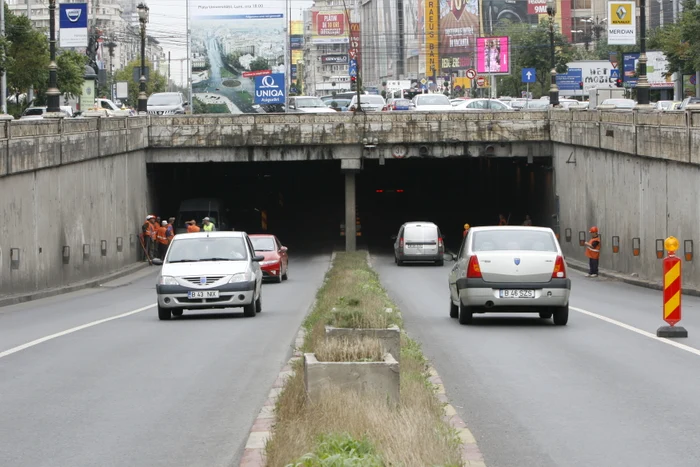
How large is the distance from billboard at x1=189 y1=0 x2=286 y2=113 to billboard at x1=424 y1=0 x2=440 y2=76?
366ft

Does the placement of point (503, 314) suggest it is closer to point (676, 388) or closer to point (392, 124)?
point (676, 388)

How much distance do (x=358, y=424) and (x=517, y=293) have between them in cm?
1157

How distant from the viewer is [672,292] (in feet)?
55.8

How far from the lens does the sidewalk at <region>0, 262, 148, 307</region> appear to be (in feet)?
95.3

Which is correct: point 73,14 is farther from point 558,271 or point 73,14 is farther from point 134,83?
point 134,83

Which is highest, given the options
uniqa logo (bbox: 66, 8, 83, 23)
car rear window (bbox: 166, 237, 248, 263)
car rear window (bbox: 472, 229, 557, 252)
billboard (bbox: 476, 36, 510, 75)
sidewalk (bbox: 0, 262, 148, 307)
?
billboard (bbox: 476, 36, 510, 75)

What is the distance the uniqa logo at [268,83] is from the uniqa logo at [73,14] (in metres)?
13.9

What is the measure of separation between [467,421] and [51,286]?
25.1m

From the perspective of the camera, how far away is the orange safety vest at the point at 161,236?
4659 cm

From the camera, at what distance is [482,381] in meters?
12.8

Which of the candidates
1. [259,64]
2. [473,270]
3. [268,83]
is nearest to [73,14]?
[259,64]

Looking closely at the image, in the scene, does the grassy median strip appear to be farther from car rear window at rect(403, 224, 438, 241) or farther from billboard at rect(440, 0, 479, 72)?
billboard at rect(440, 0, 479, 72)

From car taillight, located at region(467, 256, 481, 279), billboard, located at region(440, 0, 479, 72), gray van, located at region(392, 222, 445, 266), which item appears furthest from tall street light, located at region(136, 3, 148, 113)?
billboard, located at region(440, 0, 479, 72)

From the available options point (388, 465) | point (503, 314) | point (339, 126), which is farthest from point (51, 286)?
point (388, 465)
